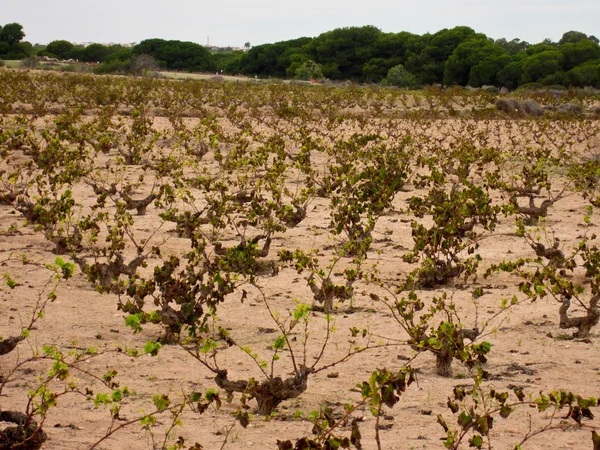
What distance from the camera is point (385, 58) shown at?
5544 cm

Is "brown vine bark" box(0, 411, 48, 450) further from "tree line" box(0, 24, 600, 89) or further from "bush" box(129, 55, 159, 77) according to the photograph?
"bush" box(129, 55, 159, 77)

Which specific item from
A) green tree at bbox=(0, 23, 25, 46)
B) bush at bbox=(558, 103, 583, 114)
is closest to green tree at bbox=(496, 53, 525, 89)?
bush at bbox=(558, 103, 583, 114)

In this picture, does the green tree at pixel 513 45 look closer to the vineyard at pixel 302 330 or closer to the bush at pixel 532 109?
the bush at pixel 532 109

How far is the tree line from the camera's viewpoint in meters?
43.5

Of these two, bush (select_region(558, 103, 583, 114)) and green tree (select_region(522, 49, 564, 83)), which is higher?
green tree (select_region(522, 49, 564, 83))

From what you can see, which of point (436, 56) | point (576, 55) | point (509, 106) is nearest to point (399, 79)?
point (436, 56)

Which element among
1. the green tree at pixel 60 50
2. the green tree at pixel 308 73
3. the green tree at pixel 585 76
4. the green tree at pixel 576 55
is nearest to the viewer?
the green tree at pixel 585 76

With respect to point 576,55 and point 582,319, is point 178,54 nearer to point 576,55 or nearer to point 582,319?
point 576,55

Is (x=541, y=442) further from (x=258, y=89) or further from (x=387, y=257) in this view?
(x=258, y=89)

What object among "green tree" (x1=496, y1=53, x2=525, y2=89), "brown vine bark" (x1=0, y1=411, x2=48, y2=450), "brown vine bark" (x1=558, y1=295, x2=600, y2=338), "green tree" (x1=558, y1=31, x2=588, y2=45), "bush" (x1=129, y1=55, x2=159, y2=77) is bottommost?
"brown vine bark" (x1=0, y1=411, x2=48, y2=450)

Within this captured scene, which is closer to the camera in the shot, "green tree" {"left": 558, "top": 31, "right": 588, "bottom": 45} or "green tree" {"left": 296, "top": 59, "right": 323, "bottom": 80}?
"green tree" {"left": 296, "top": 59, "right": 323, "bottom": 80}

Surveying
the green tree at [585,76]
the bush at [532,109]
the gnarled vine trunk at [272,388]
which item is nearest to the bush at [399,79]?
the green tree at [585,76]

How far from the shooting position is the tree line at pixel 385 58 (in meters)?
43.5

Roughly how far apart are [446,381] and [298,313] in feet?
5.16
